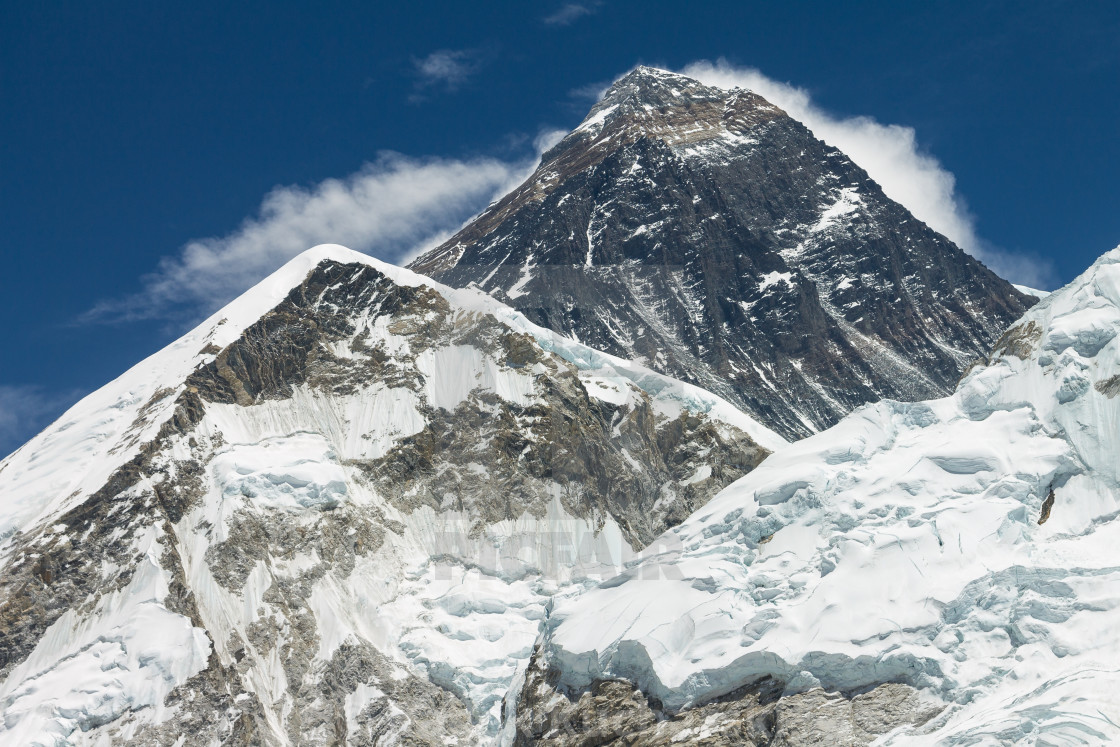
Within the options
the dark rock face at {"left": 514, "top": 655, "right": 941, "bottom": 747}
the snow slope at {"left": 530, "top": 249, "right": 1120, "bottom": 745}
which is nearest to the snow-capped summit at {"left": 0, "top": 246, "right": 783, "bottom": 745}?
the snow slope at {"left": 530, "top": 249, "right": 1120, "bottom": 745}

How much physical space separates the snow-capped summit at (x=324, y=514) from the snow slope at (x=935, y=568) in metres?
40.2

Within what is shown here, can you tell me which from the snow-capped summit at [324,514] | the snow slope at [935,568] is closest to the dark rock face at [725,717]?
the snow slope at [935,568]

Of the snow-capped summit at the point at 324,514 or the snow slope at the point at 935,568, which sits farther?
the snow-capped summit at the point at 324,514

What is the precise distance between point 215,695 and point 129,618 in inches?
440

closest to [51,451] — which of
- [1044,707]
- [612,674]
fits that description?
[612,674]

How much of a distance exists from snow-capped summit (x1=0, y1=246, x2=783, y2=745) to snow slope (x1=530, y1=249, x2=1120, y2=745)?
40204mm

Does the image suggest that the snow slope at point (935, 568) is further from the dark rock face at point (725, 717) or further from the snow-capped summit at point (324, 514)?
the snow-capped summit at point (324, 514)

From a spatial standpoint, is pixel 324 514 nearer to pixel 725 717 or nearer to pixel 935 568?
pixel 725 717

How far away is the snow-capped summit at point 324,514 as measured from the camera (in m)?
109

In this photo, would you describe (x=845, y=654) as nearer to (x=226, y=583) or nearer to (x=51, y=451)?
(x=226, y=583)

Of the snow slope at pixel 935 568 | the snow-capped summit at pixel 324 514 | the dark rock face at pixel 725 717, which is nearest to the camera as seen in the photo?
the snow slope at pixel 935 568

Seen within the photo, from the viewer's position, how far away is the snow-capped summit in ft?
357

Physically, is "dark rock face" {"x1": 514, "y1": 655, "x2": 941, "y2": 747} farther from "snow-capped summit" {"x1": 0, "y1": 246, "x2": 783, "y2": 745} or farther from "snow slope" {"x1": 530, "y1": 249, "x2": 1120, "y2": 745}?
"snow-capped summit" {"x1": 0, "y1": 246, "x2": 783, "y2": 745}

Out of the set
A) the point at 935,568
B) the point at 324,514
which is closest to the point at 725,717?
the point at 935,568
